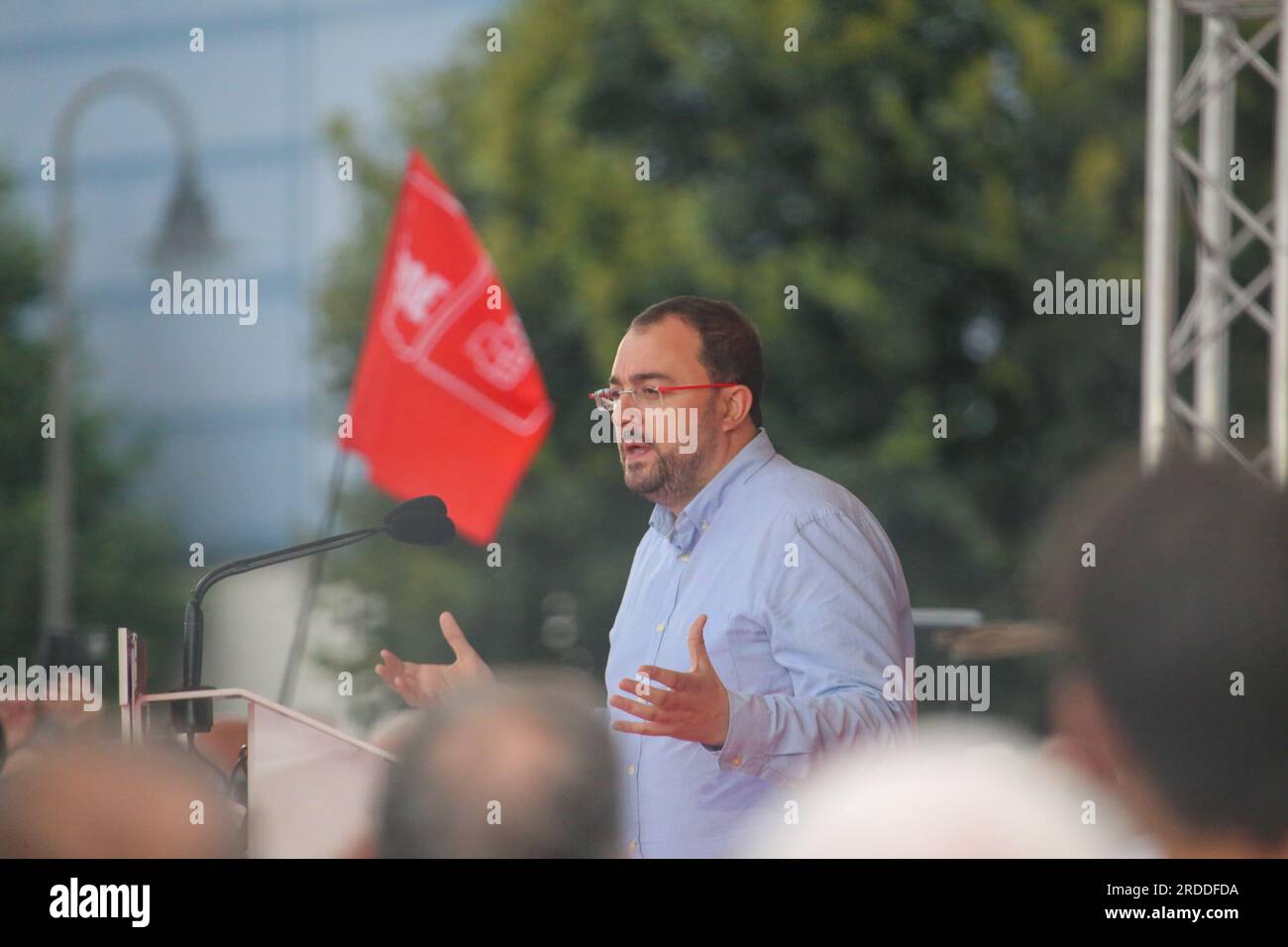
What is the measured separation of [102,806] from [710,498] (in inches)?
46.2

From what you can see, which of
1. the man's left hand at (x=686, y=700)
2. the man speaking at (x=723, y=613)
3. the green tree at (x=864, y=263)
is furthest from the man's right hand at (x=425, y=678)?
the green tree at (x=864, y=263)

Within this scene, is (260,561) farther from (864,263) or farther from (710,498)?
(864,263)

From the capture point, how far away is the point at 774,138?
9250mm

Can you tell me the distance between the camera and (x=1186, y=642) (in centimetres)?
125

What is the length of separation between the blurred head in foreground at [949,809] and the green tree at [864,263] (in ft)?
23.4

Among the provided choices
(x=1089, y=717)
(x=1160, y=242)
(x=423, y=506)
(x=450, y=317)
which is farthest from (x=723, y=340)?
(x=450, y=317)

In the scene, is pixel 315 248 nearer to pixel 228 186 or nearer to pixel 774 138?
pixel 228 186

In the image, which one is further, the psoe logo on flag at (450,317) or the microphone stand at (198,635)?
the psoe logo on flag at (450,317)

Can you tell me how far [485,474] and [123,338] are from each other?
24.4 ft

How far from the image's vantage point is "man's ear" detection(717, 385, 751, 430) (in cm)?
246

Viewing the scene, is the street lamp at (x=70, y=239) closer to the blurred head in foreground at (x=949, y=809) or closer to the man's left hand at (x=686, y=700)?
the man's left hand at (x=686, y=700)

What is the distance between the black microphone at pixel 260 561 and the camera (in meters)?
1.91

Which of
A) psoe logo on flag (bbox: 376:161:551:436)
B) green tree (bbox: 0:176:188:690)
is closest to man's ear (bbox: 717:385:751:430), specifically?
psoe logo on flag (bbox: 376:161:551:436)
